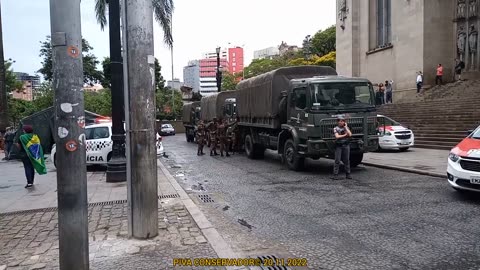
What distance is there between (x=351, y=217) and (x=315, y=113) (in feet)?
17.2

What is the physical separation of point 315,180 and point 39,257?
7316 millimetres

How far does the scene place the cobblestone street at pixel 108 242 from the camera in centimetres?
498

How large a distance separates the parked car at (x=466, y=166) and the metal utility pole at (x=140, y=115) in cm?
560

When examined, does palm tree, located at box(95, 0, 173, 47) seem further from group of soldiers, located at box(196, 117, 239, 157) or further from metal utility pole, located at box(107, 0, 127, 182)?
metal utility pole, located at box(107, 0, 127, 182)

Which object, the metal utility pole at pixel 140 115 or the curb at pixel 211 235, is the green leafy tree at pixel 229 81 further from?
the metal utility pole at pixel 140 115

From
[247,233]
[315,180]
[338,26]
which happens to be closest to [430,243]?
[247,233]

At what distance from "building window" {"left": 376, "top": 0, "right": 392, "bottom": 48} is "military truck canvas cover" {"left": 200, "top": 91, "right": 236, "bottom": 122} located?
17.2 metres

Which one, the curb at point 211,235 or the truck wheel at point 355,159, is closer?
the curb at point 211,235

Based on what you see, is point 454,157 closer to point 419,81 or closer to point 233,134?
point 233,134

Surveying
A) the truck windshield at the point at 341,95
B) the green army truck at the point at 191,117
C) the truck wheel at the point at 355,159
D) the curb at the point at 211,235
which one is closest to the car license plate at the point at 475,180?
the curb at the point at 211,235

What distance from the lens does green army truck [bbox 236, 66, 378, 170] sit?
11.8 m

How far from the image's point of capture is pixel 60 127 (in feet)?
13.6

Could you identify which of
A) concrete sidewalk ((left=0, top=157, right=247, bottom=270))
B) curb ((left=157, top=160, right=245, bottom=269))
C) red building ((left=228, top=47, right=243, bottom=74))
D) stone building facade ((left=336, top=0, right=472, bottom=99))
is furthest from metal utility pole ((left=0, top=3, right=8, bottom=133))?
red building ((left=228, top=47, right=243, bottom=74))

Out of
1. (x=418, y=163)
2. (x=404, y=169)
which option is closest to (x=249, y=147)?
(x=418, y=163)
